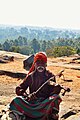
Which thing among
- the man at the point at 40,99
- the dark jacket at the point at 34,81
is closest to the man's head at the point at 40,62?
the man at the point at 40,99

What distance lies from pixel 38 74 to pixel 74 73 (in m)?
11.6

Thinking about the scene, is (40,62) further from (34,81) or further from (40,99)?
(40,99)

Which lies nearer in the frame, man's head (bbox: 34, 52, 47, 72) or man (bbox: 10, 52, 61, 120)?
man (bbox: 10, 52, 61, 120)

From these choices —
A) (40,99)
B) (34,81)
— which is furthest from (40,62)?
(40,99)

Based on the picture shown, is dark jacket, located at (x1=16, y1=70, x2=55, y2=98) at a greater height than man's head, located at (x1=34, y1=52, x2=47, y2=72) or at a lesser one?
lesser

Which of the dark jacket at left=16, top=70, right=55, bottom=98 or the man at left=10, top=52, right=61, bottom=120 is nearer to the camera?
the man at left=10, top=52, right=61, bottom=120

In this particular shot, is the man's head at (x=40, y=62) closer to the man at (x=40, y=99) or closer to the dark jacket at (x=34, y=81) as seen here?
the man at (x=40, y=99)

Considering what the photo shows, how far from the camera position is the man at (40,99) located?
6.18 meters

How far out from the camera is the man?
6.18 m

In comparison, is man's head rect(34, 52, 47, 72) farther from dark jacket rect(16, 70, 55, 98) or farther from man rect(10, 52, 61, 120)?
dark jacket rect(16, 70, 55, 98)

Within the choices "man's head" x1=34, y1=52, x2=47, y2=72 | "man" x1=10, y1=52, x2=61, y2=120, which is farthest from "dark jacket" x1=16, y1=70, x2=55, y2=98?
"man's head" x1=34, y1=52, x2=47, y2=72

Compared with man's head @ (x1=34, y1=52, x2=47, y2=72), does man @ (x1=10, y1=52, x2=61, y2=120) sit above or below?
below

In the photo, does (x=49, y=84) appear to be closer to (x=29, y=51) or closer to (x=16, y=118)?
(x=16, y=118)

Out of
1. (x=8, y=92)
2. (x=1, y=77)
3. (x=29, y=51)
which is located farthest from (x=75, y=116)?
(x=29, y=51)
